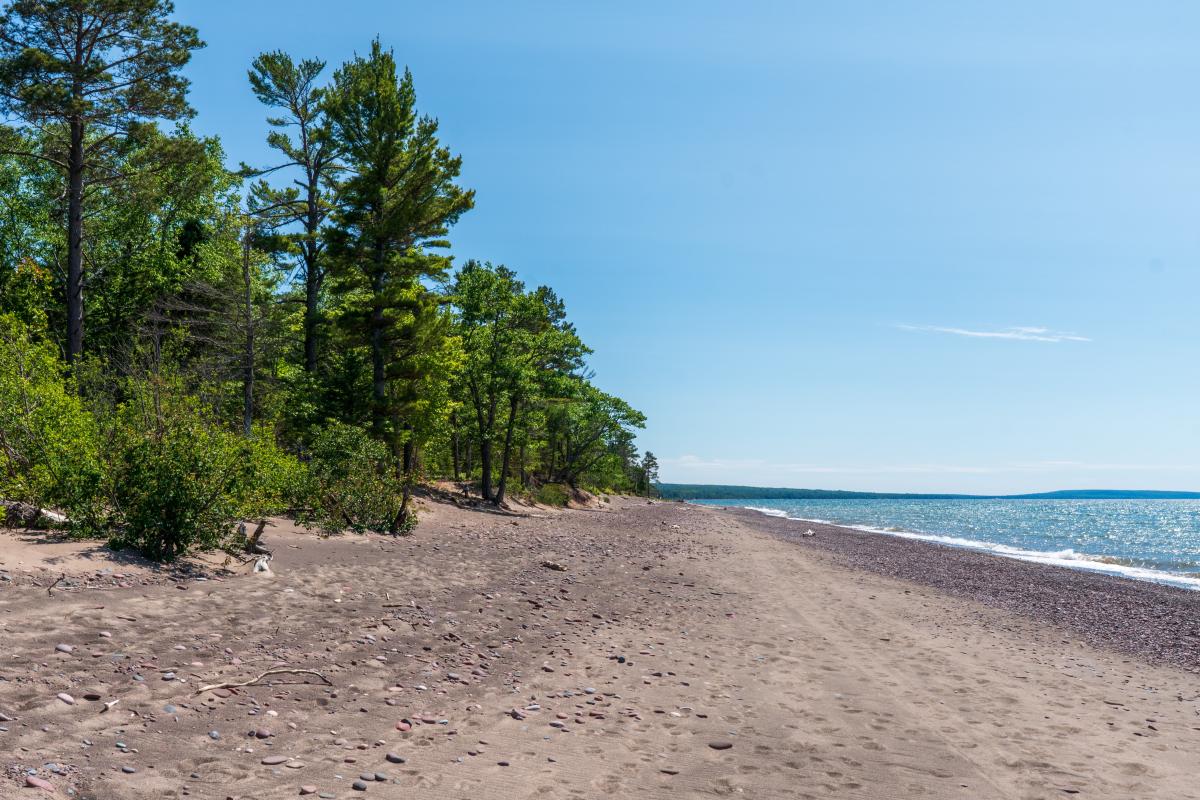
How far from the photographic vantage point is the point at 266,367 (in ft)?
124

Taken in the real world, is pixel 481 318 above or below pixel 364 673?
above

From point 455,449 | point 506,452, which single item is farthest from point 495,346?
point 455,449

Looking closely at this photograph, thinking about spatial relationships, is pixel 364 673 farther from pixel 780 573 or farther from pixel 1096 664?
pixel 780 573

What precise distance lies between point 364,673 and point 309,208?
28.6m

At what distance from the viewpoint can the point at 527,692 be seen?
297 inches

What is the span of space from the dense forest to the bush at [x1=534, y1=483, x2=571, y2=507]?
2910 mm

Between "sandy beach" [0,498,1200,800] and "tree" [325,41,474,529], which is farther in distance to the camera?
"tree" [325,41,474,529]

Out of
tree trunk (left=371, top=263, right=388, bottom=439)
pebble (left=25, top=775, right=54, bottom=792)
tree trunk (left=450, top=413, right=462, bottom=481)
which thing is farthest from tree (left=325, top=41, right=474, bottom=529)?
pebble (left=25, top=775, right=54, bottom=792)

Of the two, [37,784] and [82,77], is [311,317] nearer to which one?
[82,77]

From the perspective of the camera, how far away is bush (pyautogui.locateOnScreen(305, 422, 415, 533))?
17719 mm

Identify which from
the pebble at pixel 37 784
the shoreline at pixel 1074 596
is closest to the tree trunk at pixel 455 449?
the shoreline at pixel 1074 596

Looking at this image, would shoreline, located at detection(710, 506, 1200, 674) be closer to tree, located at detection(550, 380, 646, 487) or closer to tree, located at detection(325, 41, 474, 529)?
tree, located at detection(325, 41, 474, 529)

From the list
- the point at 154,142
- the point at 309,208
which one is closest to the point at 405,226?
the point at 309,208

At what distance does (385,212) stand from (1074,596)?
27961 millimetres
